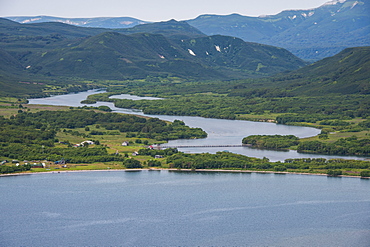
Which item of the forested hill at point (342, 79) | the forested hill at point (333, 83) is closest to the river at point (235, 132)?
the forested hill at point (333, 83)

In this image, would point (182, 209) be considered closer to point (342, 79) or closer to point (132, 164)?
point (132, 164)

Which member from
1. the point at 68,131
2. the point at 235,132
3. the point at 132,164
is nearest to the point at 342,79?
the point at 235,132

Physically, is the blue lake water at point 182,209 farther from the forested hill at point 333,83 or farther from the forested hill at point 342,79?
the forested hill at point 333,83

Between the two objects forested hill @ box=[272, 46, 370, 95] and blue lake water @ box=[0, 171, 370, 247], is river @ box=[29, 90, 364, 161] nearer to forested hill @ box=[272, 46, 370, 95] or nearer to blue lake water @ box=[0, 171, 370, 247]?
blue lake water @ box=[0, 171, 370, 247]

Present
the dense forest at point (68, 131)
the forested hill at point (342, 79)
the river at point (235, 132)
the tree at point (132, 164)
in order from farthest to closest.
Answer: the forested hill at point (342, 79) < the river at point (235, 132) < the dense forest at point (68, 131) < the tree at point (132, 164)

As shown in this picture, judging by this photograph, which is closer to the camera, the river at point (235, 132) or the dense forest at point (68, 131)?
the dense forest at point (68, 131)

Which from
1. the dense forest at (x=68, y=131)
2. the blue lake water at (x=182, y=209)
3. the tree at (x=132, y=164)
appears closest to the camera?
the blue lake water at (x=182, y=209)

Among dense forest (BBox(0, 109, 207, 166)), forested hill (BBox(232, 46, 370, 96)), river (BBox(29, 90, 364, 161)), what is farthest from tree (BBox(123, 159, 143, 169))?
forested hill (BBox(232, 46, 370, 96))

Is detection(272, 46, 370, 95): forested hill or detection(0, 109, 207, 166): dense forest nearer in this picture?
detection(0, 109, 207, 166): dense forest

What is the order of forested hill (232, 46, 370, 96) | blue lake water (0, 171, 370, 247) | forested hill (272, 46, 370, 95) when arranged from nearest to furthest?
blue lake water (0, 171, 370, 247)
forested hill (272, 46, 370, 95)
forested hill (232, 46, 370, 96)
